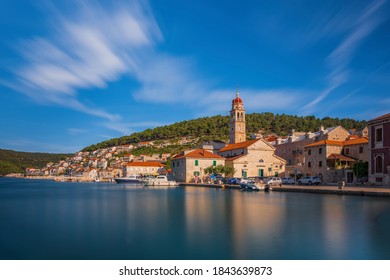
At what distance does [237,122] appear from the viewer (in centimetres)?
6956

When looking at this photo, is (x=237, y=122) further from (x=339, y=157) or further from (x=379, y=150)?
(x=379, y=150)

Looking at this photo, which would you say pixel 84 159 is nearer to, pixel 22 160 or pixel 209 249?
pixel 22 160

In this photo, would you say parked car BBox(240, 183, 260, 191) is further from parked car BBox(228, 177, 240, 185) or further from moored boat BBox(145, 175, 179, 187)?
moored boat BBox(145, 175, 179, 187)

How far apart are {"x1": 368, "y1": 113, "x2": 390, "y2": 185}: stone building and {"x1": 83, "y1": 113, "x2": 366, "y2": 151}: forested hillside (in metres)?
66.9

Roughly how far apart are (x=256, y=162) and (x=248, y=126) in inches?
2541

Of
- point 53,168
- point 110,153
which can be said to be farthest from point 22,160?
point 110,153

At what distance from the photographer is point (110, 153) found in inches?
5787

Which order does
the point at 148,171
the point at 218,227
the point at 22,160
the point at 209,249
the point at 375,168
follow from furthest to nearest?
the point at 22,160, the point at 148,171, the point at 375,168, the point at 218,227, the point at 209,249

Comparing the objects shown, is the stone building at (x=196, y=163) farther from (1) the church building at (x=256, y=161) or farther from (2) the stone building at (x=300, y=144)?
(2) the stone building at (x=300, y=144)

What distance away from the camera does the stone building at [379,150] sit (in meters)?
33.5

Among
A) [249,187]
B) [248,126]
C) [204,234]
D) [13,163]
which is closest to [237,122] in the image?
[249,187]

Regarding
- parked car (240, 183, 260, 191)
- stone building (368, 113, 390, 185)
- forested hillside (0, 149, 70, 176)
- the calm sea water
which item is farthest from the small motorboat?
forested hillside (0, 149, 70, 176)

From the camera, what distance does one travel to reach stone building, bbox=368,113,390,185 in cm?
3350

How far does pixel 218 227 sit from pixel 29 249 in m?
7.52
